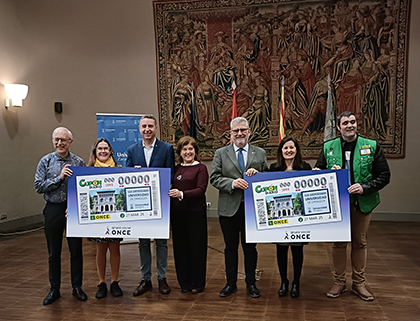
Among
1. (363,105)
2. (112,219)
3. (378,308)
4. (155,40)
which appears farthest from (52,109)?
(378,308)

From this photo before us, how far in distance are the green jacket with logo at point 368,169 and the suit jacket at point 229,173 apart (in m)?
0.77

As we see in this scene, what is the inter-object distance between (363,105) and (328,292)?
192 inches

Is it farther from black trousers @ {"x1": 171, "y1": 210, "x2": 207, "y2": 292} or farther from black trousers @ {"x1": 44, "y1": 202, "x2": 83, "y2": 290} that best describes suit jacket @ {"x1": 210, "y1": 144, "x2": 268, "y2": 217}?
black trousers @ {"x1": 44, "y1": 202, "x2": 83, "y2": 290}

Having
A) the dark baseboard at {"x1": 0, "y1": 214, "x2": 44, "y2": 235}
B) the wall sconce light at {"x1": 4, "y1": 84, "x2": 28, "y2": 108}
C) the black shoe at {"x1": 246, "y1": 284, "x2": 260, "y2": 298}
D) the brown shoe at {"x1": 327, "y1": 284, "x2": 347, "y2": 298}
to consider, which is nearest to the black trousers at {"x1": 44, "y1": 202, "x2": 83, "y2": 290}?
the black shoe at {"x1": 246, "y1": 284, "x2": 260, "y2": 298}

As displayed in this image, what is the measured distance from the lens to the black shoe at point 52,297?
11.6ft

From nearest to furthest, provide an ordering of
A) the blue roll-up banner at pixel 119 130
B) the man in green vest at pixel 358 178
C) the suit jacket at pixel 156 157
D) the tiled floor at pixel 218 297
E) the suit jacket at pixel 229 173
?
the tiled floor at pixel 218 297, the man in green vest at pixel 358 178, the suit jacket at pixel 229 173, the suit jacket at pixel 156 157, the blue roll-up banner at pixel 119 130

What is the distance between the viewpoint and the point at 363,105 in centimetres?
730

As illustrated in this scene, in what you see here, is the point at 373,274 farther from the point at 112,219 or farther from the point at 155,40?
the point at 155,40

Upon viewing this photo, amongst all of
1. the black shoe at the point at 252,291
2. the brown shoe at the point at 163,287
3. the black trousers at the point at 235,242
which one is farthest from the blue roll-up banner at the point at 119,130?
the black shoe at the point at 252,291

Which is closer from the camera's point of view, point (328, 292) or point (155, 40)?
point (328, 292)

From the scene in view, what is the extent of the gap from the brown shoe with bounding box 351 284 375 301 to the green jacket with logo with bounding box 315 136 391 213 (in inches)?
31.5

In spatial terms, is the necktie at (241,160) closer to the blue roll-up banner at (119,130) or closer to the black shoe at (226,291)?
the black shoe at (226,291)

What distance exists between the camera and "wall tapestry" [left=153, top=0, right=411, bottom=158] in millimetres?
7176

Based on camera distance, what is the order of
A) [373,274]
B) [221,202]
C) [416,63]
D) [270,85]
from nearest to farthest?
[221,202] → [373,274] → [416,63] → [270,85]
